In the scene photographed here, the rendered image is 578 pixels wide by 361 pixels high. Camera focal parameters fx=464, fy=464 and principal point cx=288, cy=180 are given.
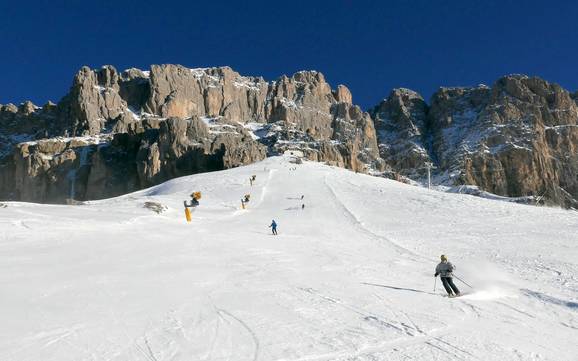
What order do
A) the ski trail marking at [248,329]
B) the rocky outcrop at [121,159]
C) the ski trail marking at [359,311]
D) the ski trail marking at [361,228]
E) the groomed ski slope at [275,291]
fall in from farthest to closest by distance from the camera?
the rocky outcrop at [121,159] < the ski trail marking at [361,228] < the ski trail marking at [359,311] < the groomed ski slope at [275,291] < the ski trail marking at [248,329]

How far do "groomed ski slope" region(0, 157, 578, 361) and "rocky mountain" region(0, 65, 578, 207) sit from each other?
86983 millimetres

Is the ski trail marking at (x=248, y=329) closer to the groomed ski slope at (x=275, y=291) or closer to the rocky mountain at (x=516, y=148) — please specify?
the groomed ski slope at (x=275, y=291)

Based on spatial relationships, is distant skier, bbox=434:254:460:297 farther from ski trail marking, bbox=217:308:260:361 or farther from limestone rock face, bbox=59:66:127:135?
limestone rock face, bbox=59:66:127:135

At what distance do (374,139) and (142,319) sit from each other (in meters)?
195

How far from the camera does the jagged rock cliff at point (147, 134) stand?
12306cm

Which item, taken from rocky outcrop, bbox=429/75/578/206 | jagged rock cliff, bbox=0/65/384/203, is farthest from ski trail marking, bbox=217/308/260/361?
rocky outcrop, bbox=429/75/578/206

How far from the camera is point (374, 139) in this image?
199 m

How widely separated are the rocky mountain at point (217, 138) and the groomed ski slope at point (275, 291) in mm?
86983

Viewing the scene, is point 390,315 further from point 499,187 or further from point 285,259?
point 499,187

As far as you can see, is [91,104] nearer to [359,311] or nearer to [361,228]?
[361,228]

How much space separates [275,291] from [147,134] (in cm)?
12711

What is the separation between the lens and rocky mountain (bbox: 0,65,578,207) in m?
126

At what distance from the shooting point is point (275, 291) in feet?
37.3

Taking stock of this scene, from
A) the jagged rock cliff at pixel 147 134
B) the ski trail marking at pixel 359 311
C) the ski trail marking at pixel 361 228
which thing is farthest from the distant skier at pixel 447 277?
the jagged rock cliff at pixel 147 134
